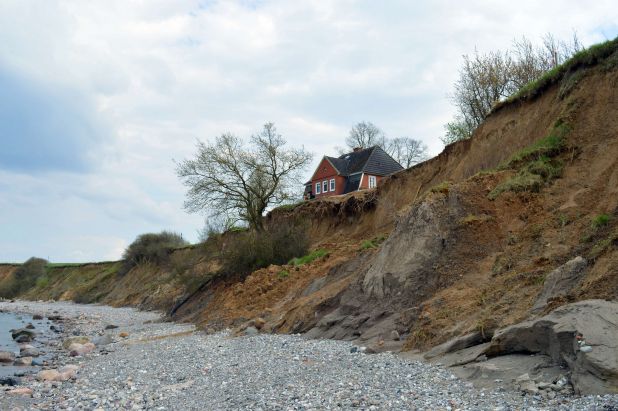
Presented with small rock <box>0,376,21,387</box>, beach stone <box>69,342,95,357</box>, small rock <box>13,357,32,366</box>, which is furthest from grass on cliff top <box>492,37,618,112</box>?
small rock <box>13,357,32,366</box>

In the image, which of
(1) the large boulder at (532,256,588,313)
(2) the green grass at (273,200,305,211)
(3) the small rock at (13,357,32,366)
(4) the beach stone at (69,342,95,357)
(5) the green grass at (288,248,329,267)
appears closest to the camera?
(1) the large boulder at (532,256,588,313)

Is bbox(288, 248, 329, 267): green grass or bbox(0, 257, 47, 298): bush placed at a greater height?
bbox(0, 257, 47, 298): bush

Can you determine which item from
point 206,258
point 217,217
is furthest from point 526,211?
point 217,217

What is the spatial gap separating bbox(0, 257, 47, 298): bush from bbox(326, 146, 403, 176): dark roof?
4704 cm

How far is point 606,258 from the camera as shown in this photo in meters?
8.69

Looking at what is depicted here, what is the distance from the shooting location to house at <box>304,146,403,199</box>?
51.2m

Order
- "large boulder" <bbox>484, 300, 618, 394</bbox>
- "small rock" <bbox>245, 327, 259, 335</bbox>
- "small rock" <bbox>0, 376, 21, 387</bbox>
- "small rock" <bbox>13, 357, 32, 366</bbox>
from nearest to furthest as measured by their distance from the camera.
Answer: "large boulder" <bbox>484, 300, 618, 394</bbox>, "small rock" <bbox>0, 376, 21, 387</bbox>, "small rock" <bbox>13, 357, 32, 366</bbox>, "small rock" <bbox>245, 327, 259, 335</bbox>

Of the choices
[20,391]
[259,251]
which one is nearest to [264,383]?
[20,391]

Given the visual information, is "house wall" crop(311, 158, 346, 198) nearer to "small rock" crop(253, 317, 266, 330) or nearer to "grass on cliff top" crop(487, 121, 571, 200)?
"small rock" crop(253, 317, 266, 330)

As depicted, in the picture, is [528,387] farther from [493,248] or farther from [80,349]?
[80,349]

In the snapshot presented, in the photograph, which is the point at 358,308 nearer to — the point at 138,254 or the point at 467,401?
the point at 467,401

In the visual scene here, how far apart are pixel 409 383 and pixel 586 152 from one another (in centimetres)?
958

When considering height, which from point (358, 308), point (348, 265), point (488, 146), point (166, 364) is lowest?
point (166, 364)

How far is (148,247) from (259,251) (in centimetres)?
3198
